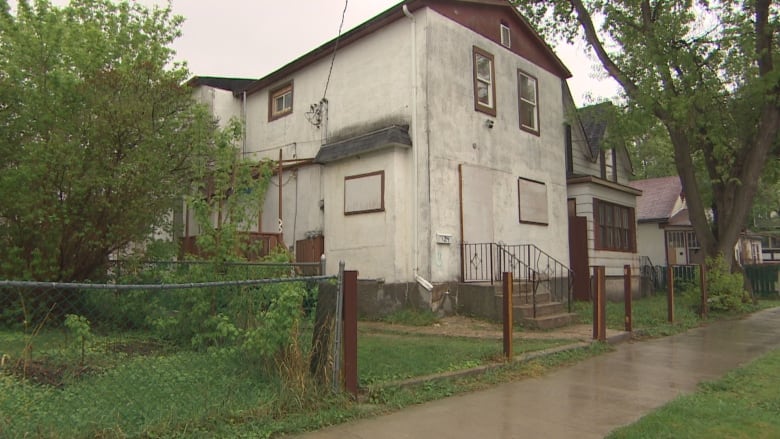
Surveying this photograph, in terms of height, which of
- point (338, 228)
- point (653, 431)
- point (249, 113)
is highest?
point (249, 113)

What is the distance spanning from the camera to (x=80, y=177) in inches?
335

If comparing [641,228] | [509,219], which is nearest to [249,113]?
[509,219]

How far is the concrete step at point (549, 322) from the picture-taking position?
1023 cm

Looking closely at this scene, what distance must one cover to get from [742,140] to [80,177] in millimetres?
16798

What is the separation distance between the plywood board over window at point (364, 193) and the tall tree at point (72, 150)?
4.15 metres

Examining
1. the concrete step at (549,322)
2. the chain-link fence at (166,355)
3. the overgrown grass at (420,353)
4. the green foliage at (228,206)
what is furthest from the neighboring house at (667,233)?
the chain-link fence at (166,355)

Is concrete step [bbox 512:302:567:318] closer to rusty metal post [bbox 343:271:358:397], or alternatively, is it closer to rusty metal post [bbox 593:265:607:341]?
rusty metal post [bbox 593:265:607:341]

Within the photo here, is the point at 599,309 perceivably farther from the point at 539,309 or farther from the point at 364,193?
the point at 364,193

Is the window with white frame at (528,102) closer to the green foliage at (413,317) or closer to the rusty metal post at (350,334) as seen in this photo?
the green foliage at (413,317)

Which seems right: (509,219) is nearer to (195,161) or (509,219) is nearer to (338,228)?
(338,228)

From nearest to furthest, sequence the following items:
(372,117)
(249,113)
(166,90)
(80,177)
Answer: (80,177) → (166,90) → (372,117) → (249,113)

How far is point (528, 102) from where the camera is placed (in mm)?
14789

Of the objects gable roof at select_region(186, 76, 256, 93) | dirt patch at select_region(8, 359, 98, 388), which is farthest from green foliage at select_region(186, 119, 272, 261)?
gable roof at select_region(186, 76, 256, 93)

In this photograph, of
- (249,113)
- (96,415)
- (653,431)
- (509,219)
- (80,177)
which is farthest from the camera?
(249,113)
